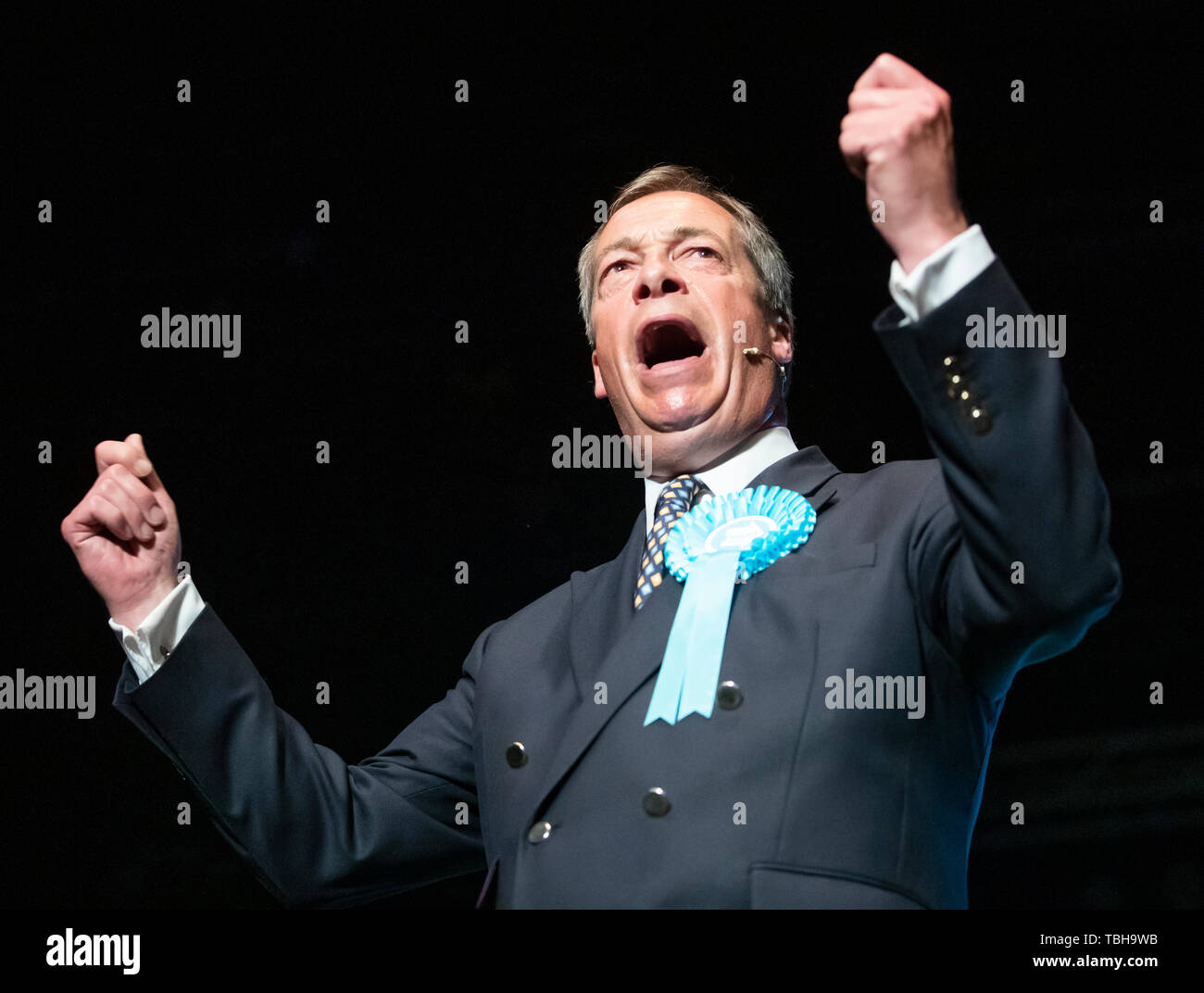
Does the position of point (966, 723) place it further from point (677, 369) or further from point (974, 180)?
point (974, 180)

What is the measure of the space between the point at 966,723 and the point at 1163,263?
1.27 m

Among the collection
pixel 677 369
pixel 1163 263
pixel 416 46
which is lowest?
pixel 677 369

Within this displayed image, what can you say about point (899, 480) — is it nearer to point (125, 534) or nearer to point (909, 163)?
point (909, 163)

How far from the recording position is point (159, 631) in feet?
6.24

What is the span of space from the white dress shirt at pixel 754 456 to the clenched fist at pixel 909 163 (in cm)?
2

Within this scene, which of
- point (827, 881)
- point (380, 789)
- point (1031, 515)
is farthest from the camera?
point (380, 789)

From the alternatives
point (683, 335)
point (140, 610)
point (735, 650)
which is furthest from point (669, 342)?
point (140, 610)

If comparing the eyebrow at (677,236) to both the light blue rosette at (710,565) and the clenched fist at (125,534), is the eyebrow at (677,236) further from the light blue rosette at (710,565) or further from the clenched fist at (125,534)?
the clenched fist at (125,534)

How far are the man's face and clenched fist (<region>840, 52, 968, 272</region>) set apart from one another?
634 millimetres

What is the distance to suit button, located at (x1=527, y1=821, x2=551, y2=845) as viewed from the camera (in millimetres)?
1743

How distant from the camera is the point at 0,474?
2.71 metres

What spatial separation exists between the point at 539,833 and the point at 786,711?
0.32m

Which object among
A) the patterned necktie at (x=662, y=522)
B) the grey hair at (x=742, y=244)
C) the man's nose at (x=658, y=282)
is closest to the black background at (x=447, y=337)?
the grey hair at (x=742, y=244)

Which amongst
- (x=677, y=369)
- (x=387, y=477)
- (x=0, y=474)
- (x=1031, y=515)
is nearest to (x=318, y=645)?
(x=387, y=477)
